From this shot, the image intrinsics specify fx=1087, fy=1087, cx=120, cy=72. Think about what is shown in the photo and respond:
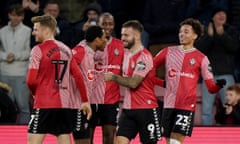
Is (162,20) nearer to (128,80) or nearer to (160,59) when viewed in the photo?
(160,59)

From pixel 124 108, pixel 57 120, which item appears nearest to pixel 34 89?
pixel 57 120

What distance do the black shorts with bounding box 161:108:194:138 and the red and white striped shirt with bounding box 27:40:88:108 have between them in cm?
137

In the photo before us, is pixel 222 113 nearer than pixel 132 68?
No

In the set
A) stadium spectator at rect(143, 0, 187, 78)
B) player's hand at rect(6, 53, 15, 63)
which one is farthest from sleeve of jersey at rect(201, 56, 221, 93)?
player's hand at rect(6, 53, 15, 63)

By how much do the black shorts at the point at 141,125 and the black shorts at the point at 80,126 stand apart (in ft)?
1.30

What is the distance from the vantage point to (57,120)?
420 inches

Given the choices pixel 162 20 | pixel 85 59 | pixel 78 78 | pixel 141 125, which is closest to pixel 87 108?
pixel 78 78

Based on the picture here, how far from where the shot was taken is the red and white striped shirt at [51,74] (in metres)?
10.5

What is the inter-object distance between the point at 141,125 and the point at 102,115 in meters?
0.97

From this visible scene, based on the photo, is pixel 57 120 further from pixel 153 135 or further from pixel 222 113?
pixel 222 113

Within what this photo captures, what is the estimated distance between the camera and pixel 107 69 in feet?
39.7

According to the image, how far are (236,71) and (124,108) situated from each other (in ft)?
17.8

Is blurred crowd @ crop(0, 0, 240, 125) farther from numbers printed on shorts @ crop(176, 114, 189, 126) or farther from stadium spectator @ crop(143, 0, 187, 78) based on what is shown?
numbers printed on shorts @ crop(176, 114, 189, 126)

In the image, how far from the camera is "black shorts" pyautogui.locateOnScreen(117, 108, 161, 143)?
11172 millimetres
